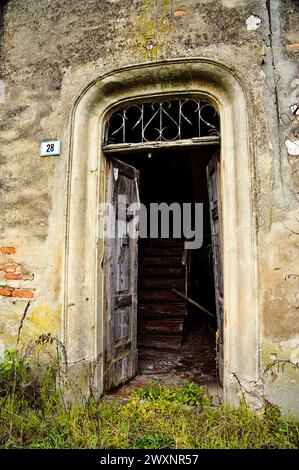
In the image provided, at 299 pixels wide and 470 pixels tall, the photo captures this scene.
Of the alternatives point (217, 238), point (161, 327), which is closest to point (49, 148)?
point (217, 238)

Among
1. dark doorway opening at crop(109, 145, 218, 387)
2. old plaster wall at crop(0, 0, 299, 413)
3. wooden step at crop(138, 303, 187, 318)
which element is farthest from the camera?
wooden step at crop(138, 303, 187, 318)

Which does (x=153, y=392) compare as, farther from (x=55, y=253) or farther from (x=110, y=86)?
(x=110, y=86)

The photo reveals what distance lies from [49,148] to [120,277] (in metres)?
1.59

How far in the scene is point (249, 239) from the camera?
3.19 metres

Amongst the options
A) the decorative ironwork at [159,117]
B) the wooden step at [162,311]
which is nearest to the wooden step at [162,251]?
the wooden step at [162,311]

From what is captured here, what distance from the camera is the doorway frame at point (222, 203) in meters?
3.18

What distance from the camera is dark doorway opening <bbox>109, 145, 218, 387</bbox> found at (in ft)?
16.1

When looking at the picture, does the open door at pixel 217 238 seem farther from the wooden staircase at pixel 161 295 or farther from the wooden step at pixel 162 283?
the wooden step at pixel 162 283

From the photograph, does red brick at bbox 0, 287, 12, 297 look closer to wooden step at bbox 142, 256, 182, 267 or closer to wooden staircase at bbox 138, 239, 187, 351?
wooden staircase at bbox 138, 239, 187, 351

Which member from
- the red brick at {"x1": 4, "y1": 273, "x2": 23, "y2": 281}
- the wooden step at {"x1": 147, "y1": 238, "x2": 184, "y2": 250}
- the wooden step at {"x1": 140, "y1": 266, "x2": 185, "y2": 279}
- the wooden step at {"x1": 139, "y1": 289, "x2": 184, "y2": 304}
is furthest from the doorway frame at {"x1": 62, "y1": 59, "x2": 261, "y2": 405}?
the wooden step at {"x1": 147, "y1": 238, "x2": 184, "y2": 250}

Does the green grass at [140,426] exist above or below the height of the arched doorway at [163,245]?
below

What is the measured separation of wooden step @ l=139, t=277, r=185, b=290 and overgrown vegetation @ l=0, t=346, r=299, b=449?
9.34ft

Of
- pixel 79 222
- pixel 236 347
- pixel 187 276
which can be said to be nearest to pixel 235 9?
pixel 79 222
